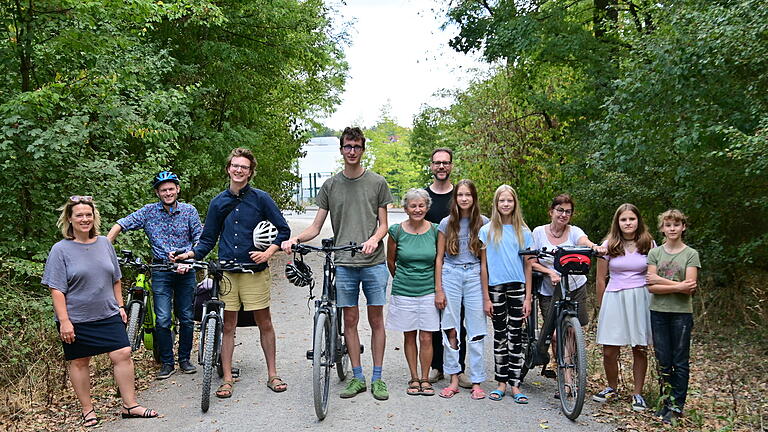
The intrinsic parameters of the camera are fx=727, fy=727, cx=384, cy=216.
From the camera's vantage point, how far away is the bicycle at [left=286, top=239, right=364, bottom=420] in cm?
564

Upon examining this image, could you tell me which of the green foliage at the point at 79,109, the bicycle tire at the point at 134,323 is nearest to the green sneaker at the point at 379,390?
the bicycle tire at the point at 134,323

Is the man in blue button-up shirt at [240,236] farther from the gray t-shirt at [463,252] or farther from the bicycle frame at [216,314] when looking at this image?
the gray t-shirt at [463,252]

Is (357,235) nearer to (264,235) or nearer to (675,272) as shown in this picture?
(264,235)

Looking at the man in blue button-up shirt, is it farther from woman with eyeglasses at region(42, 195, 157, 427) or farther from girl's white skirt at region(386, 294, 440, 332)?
girl's white skirt at region(386, 294, 440, 332)

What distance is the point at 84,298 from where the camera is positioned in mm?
5703

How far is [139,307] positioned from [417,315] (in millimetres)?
2775

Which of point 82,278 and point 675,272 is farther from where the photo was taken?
point 675,272

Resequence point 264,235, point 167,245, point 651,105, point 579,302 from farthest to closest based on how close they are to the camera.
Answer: point 651,105, point 167,245, point 579,302, point 264,235

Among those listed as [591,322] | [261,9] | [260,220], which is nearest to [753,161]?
[591,322]

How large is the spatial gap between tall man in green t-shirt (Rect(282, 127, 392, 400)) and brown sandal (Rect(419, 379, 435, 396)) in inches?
13.1

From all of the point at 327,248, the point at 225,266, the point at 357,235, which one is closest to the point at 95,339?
the point at 225,266

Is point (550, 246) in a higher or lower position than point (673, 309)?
higher

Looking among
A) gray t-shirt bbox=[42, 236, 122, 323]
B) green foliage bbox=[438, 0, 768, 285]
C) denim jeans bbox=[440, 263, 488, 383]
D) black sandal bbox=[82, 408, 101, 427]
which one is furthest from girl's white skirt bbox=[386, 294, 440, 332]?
green foliage bbox=[438, 0, 768, 285]

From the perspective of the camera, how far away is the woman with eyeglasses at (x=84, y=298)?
18.4ft
